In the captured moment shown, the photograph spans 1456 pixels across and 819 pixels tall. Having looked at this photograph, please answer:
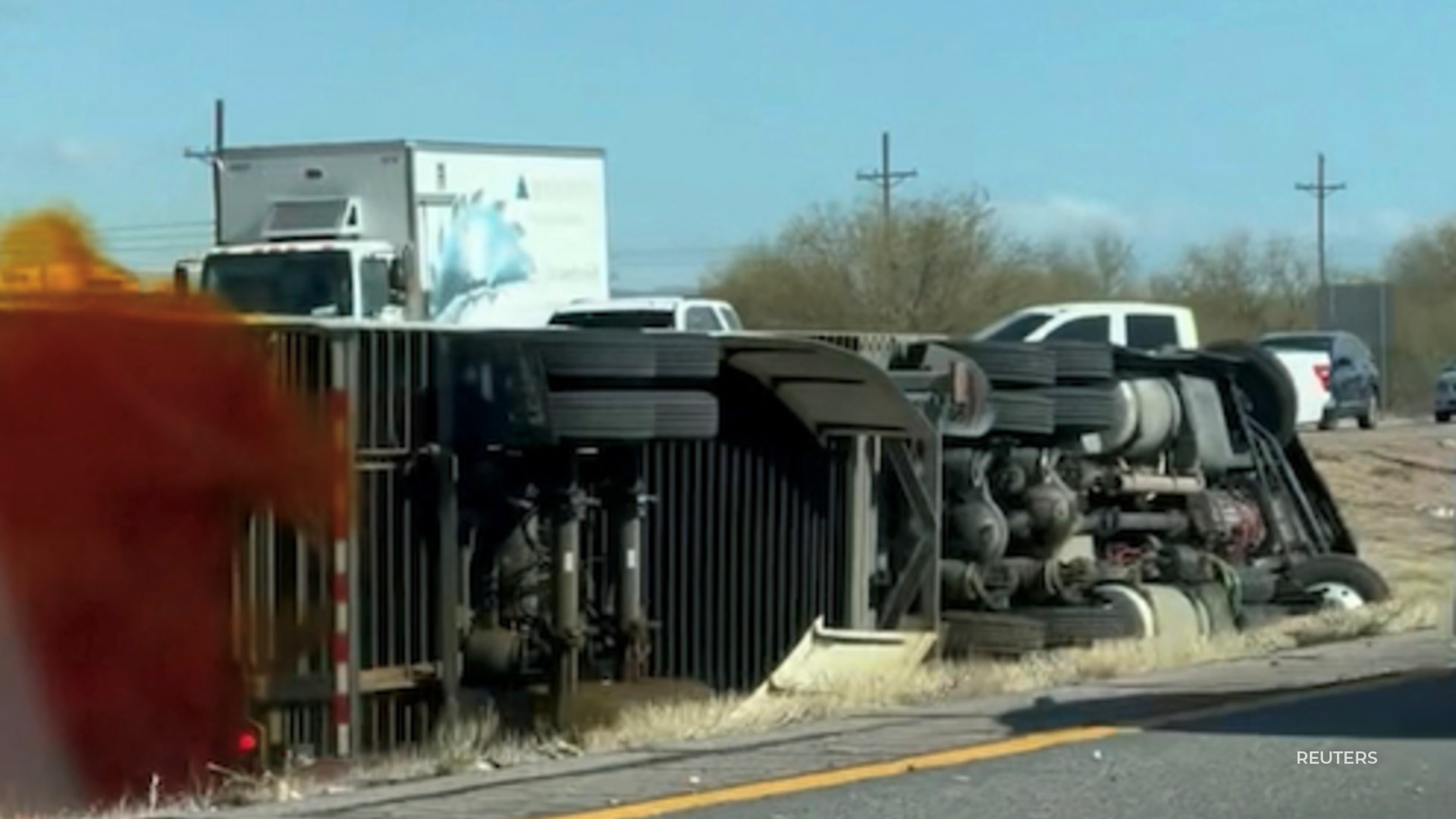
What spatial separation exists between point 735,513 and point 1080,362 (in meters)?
3.93

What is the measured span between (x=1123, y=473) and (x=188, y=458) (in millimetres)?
9248

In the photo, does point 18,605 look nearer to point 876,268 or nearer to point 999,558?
point 999,558

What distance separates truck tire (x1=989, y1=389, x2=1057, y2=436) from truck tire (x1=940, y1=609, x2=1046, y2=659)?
1.31 m

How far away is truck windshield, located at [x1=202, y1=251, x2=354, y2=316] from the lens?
2570 centimetres

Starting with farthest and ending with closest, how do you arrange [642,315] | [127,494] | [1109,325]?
1. [1109,325]
2. [642,315]
3. [127,494]

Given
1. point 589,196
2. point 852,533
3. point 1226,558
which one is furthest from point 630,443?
point 589,196

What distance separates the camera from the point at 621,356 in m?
13.9

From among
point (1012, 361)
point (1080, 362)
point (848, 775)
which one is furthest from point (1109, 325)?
point (848, 775)

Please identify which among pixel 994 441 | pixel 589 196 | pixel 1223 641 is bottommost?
pixel 1223 641

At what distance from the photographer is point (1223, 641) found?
18047 millimetres

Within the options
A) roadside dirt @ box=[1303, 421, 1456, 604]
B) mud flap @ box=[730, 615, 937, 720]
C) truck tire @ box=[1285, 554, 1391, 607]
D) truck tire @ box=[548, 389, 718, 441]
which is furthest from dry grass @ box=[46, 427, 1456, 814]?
truck tire @ box=[548, 389, 718, 441]

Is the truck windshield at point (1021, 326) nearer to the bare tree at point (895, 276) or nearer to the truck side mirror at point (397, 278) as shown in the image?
the truck side mirror at point (397, 278)

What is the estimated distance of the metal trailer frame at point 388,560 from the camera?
1234 centimetres

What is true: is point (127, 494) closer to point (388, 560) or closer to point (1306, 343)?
point (388, 560)
